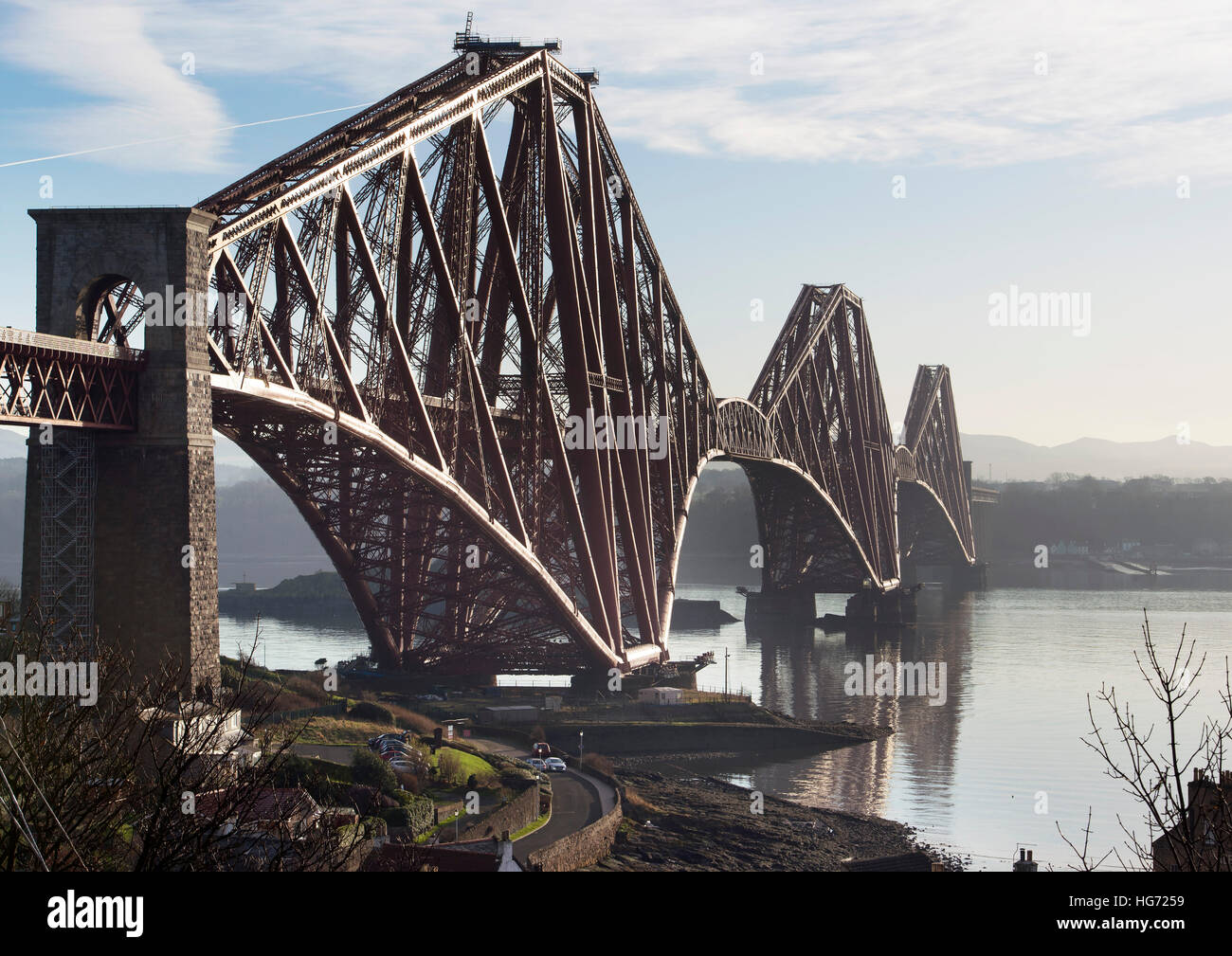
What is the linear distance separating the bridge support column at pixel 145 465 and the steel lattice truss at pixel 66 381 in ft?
1.34

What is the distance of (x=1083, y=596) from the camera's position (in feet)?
538

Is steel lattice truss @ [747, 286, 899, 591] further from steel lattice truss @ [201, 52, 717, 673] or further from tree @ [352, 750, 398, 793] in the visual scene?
tree @ [352, 750, 398, 793]

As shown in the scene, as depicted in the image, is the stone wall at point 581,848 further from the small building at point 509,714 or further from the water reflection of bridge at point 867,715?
the small building at point 509,714

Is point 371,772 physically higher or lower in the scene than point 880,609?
higher

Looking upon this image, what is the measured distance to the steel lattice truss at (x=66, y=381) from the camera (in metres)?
26.4

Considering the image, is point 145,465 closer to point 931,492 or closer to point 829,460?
point 829,460

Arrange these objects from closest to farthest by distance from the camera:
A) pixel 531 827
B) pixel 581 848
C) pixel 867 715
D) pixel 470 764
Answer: pixel 581 848
pixel 531 827
pixel 470 764
pixel 867 715

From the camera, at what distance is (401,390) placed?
1933 inches

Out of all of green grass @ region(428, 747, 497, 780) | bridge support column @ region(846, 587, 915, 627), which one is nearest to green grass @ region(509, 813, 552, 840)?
green grass @ region(428, 747, 497, 780)

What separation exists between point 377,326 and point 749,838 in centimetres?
2252

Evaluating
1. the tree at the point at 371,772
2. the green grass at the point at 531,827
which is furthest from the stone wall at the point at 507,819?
the tree at the point at 371,772

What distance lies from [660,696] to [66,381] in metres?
46.3

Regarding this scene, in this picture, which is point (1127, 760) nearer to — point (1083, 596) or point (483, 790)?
point (483, 790)

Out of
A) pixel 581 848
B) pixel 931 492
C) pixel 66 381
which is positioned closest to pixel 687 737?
pixel 581 848
